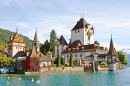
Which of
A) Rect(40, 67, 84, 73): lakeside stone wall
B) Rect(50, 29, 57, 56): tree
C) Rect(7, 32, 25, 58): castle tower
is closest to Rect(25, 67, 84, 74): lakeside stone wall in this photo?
Rect(40, 67, 84, 73): lakeside stone wall

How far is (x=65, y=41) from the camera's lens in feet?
293

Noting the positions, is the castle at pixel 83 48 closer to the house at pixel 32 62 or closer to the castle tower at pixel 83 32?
the castle tower at pixel 83 32

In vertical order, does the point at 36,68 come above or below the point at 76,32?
below

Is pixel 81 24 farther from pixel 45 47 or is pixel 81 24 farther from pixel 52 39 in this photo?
pixel 45 47

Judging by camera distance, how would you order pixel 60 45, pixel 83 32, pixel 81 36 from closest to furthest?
1. pixel 60 45
2. pixel 83 32
3. pixel 81 36

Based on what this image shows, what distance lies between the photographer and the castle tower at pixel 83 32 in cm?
8700

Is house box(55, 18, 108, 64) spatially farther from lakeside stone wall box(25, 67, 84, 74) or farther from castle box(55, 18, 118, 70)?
lakeside stone wall box(25, 67, 84, 74)

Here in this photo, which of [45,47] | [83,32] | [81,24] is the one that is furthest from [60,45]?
[81,24]

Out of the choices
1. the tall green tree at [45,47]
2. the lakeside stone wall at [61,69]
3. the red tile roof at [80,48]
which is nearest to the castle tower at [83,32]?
the red tile roof at [80,48]

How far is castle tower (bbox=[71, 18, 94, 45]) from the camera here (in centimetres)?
8700

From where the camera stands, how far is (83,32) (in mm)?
86750

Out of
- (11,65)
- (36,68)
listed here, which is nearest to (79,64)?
(36,68)

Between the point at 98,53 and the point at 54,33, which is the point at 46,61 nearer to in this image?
the point at 98,53

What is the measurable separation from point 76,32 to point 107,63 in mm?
26230
